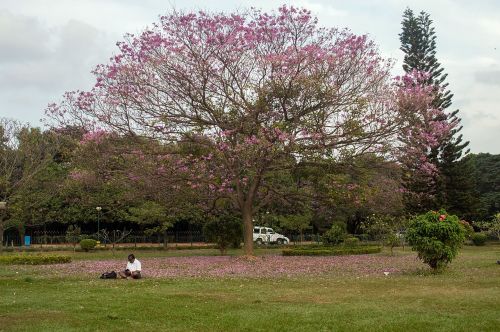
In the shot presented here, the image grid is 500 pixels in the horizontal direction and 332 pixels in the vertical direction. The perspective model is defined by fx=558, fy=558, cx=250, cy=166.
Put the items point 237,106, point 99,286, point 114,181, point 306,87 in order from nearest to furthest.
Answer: point 99,286 < point 306,87 < point 237,106 < point 114,181

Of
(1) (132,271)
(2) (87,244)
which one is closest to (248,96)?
(1) (132,271)

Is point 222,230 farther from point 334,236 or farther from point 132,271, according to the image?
point 132,271

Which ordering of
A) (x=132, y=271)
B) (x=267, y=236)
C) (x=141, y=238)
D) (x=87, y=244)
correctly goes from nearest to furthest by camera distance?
(x=132, y=271), (x=87, y=244), (x=267, y=236), (x=141, y=238)

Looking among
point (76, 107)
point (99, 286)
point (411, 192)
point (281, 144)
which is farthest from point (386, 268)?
point (411, 192)

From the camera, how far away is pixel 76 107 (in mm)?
19516

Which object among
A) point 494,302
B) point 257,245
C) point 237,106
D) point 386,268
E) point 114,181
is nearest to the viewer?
point 494,302

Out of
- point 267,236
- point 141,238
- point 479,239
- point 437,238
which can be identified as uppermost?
point 141,238

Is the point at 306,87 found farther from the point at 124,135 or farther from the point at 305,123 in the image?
the point at 124,135

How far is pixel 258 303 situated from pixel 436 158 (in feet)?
85.9

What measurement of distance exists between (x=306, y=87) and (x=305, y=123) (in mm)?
1320

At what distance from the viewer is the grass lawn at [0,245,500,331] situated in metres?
7.14

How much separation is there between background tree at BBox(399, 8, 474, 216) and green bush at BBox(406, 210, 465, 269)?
59.1 ft

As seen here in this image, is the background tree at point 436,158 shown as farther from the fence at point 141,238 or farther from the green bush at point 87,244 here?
the green bush at point 87,244

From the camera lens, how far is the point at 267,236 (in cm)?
3828
